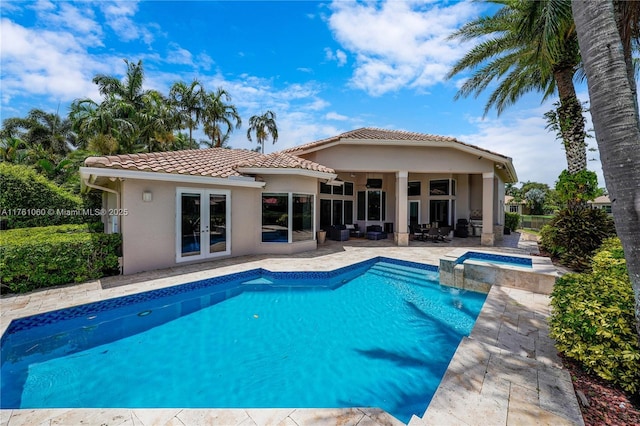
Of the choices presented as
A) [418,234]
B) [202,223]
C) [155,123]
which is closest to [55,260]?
[202,223]

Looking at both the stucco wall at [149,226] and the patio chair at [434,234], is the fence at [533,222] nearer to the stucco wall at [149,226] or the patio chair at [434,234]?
the patio chair at [434,234]

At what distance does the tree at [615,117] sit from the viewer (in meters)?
3.08

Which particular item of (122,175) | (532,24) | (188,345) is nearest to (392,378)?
(188,345)

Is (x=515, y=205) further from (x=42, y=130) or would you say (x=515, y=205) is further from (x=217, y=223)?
(x=42, y=130)

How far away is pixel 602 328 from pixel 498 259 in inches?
373

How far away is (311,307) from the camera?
8.18 m

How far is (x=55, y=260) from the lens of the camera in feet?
27.2

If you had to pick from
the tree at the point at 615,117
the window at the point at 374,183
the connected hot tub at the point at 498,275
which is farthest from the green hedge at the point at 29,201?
the tree at the point at 615,117

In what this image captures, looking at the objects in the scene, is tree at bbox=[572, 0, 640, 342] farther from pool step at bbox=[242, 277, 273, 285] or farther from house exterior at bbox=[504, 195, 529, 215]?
house exterior at bbox=[504, 195, 529, 215]

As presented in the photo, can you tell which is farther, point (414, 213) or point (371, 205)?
point (371, 205)

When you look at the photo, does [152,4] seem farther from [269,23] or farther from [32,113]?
[32,113]

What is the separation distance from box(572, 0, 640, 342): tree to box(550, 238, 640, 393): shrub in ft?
2.37

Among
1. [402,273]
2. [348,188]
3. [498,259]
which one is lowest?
[402,273]

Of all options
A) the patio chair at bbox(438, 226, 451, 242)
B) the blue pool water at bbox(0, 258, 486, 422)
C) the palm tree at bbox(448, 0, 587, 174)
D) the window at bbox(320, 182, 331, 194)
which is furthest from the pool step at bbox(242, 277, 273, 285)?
the patio chair at bbox(438, 226, 451, 242)
